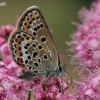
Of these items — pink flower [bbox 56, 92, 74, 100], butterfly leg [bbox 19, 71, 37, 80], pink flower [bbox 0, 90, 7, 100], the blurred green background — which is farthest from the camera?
the blurred green background

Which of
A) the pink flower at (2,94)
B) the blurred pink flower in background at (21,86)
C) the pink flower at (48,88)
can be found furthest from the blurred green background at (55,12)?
the pink flower at (2,94)

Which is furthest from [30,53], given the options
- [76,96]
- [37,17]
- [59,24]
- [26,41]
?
[59,24]

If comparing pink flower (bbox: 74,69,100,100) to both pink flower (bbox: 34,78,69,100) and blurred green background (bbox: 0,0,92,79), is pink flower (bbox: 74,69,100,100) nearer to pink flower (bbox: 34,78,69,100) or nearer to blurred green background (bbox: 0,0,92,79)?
pink flower (bbox: 34,78,69,100)

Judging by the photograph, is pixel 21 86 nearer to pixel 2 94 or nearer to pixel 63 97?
pixel 2 94

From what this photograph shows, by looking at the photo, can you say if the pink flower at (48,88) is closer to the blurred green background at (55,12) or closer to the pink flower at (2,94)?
the pink flower at (2,94)

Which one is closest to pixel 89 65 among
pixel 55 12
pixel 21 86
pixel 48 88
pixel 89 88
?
pixel 89 88

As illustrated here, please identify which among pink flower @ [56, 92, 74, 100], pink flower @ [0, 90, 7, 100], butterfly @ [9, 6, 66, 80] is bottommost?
pink flower @ [56, 92, 74, 100]

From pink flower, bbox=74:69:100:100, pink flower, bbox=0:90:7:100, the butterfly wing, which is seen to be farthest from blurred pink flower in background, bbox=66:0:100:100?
pink flower, bbox=0:90:7:100

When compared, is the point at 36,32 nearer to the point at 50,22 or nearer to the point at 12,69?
the point at 12,69
